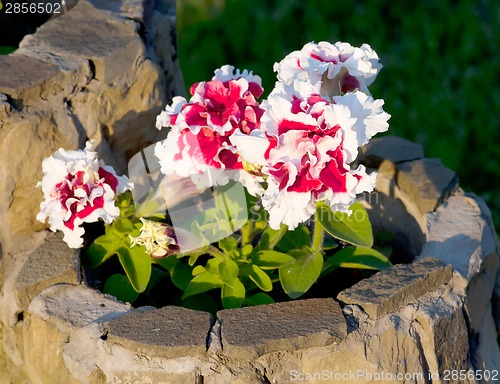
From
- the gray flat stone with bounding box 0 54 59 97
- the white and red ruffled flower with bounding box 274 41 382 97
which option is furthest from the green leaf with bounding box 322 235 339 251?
the gray flat stone with bounding box 0 54 59 97

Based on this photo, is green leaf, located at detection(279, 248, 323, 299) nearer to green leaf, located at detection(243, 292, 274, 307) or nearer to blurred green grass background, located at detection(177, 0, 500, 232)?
green leaf, located at detection(243, 292, 274, 307)

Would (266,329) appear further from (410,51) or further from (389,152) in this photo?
(410,51)

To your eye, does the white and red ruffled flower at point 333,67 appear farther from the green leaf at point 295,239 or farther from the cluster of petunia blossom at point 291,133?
the green leaf at point 295,239

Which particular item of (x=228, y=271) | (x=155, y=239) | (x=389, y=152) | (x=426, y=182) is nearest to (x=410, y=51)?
(x=389, y=152)

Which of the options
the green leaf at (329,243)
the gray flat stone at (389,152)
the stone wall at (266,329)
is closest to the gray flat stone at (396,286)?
Answer: the stone wall at (266,329)

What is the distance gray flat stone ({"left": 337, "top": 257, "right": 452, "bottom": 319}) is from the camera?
1863mm

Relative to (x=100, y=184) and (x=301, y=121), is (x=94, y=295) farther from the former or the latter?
(x=301, y=121)

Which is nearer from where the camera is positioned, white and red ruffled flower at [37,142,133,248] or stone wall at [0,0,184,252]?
white and red ruffled flower at [37,142,133,248]

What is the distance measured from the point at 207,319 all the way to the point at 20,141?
2.27 ft

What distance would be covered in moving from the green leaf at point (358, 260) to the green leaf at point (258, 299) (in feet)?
0.65

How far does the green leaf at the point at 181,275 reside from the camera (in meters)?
2.12

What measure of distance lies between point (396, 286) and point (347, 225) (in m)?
0.23

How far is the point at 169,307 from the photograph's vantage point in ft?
6.23

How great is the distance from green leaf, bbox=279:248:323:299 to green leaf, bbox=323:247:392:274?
9 cm
